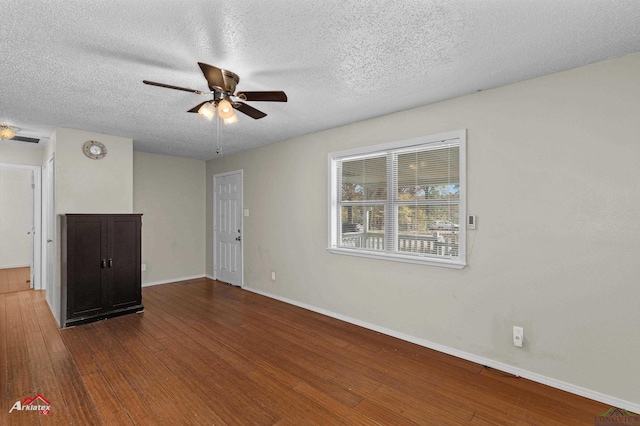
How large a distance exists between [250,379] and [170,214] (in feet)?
13.7

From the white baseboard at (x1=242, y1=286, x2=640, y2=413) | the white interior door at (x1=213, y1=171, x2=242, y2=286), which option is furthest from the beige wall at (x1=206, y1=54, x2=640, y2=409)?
the white interior door at (x1=213, y1=171, x2=242, y2=286)

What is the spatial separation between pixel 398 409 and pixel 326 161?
283 centimetres

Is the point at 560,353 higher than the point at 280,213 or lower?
lower

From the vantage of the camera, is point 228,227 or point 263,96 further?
point 228,227

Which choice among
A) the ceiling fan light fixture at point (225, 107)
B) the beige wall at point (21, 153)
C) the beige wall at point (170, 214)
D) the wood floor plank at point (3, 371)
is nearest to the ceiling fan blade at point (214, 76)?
the ceiling fan light fixture at point (225, 107)

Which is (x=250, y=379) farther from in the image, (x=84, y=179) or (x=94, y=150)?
(x=94, y=150)

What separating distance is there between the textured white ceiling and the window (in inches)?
21.8

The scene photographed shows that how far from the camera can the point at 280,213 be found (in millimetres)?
4562

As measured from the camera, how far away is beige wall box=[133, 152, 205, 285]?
531 centimetres

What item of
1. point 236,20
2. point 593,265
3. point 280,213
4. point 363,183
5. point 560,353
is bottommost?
point 560,353

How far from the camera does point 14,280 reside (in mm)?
5621

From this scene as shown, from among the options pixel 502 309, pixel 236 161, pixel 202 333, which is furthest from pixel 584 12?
pixel 236 161

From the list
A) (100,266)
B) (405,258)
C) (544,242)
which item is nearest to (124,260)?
(100,266)

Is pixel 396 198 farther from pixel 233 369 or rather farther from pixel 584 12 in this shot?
pixel 233 369
